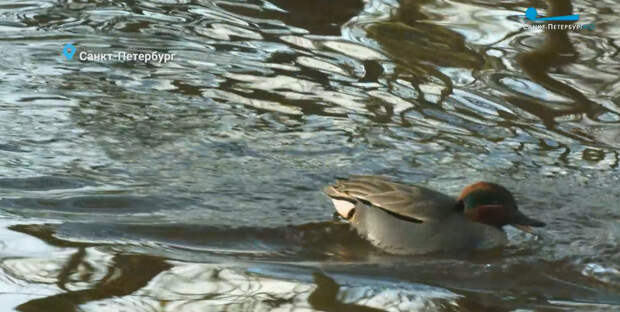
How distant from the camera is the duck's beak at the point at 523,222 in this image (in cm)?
675

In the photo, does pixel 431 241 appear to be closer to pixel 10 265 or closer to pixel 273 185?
pixel 273 185

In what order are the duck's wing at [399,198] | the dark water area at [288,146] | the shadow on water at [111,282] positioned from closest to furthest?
the shadow on water at [111,282]
the dark water area at [288,146]
the duck's wing at [399,198]

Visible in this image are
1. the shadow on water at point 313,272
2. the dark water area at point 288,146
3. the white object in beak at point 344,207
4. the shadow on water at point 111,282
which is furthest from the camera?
the white object in beak at point 344,207

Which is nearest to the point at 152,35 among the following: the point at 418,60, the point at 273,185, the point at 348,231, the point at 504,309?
the point at 418,60

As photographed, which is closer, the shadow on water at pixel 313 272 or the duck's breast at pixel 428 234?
the shadow on water at pixel 313 272

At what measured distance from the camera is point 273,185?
759cm

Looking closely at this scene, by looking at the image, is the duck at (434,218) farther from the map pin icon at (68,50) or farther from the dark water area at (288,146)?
the map pin icon at (68,50)

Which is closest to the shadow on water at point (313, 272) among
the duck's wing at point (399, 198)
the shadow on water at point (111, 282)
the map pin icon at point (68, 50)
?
the shadow on water at point (111, 282)

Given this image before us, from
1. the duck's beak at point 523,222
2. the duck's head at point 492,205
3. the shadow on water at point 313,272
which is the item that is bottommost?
the shadow on water at point 313,272

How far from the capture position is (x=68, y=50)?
33.0 ft

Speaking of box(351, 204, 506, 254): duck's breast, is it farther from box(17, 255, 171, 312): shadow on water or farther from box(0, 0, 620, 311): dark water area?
box(17, 255, 171, 312): shadow on water

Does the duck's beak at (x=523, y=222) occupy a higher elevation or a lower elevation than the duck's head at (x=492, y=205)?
lower

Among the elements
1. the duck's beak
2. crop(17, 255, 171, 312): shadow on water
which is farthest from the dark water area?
the duck's beak

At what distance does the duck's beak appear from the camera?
6.75 metres
